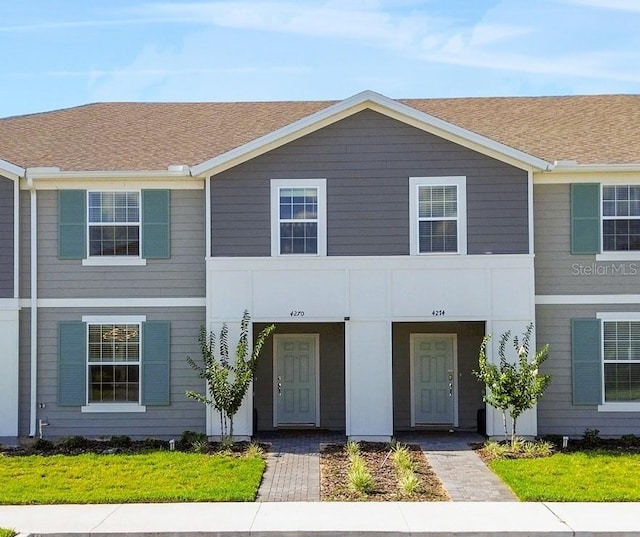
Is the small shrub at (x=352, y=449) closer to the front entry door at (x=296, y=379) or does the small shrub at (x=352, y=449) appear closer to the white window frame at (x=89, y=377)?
the front entry door at (x=296, y=379)

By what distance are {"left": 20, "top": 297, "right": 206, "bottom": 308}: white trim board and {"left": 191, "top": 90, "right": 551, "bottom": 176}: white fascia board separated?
100 inches

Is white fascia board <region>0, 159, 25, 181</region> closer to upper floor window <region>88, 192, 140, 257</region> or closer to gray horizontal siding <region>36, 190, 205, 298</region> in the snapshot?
gray horizontal siding <region>36, 190, 205, 298</region>

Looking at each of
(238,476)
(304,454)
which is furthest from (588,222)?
(238,476)

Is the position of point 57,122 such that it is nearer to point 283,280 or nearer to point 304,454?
point 283,280

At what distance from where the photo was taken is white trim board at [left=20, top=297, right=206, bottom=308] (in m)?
16.4

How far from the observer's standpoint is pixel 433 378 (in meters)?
18.2

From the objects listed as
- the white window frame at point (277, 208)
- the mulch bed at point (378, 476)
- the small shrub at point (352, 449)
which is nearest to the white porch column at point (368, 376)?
the mulch bed at point (378, 476)

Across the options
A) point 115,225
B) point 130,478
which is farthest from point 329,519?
point 115,225

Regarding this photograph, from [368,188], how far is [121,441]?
6718 millimetres

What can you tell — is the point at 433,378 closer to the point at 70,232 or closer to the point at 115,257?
the point at 115,257

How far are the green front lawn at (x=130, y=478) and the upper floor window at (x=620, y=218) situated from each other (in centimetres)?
811

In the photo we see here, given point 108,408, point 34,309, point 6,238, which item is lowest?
point 108,408

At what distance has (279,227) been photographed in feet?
52.9

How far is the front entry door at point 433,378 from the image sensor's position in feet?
59.2
